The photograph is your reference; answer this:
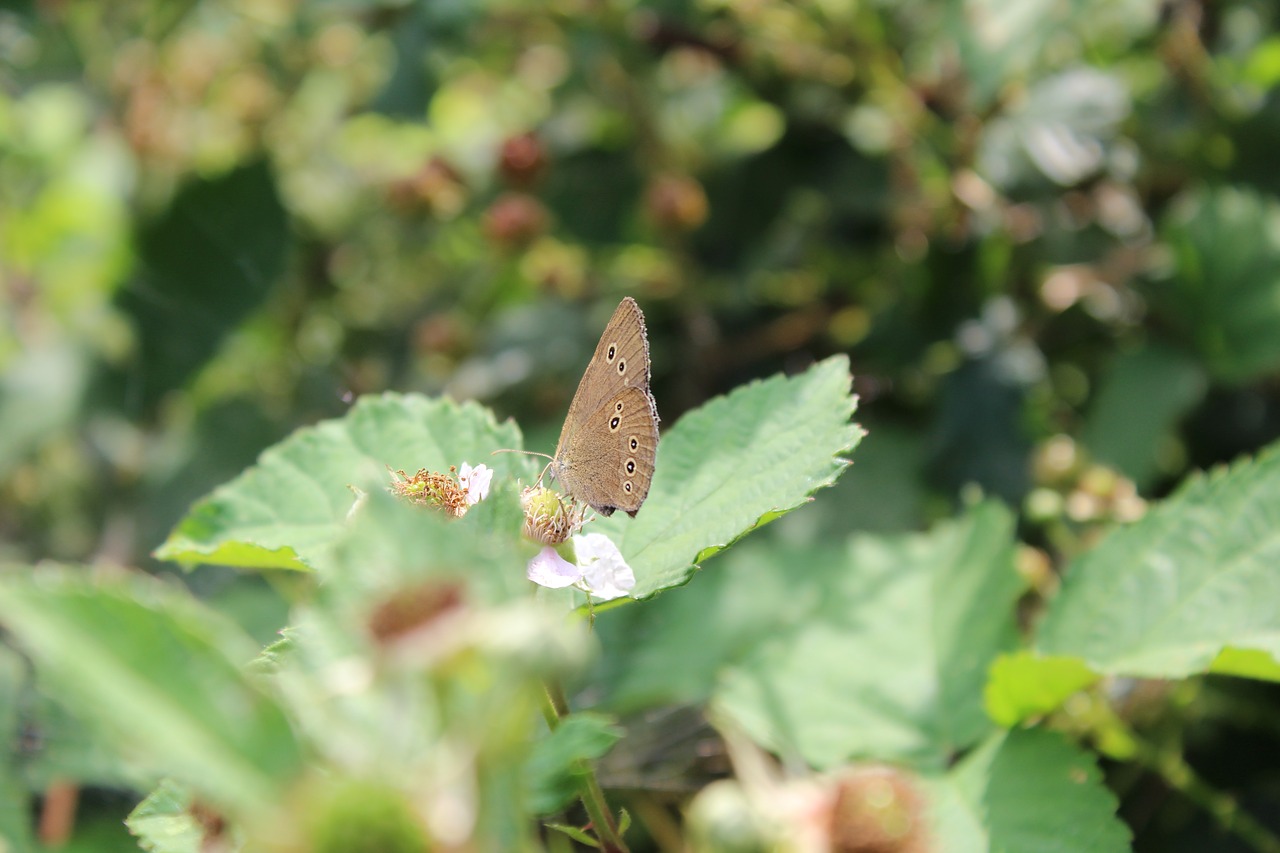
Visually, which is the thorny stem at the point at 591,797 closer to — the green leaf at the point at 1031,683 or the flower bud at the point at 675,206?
the green leaf at the point at 1031,683

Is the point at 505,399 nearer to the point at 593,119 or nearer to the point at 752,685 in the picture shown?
the point at 593,119

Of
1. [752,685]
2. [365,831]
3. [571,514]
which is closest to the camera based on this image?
[365,831]

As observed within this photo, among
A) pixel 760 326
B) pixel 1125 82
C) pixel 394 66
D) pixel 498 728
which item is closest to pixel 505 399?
pixel 760 326

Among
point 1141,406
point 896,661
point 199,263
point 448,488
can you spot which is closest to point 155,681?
point 448,488

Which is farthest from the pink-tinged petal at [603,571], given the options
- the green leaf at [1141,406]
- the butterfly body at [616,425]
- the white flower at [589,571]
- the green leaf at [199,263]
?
the green leaf at [199,263]

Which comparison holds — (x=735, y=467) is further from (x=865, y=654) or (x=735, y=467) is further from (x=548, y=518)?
(x=865, y=654)
